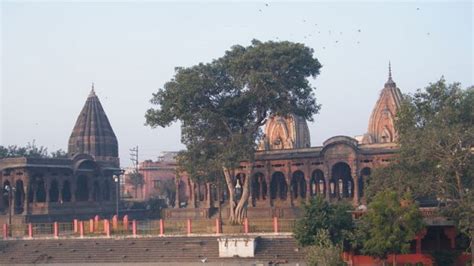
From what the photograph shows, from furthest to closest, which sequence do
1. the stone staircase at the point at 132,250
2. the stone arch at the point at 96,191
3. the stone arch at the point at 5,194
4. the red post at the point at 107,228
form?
the stone arch at the point at 96,191 < the stone arch at the point at 5,194 < the red post at the point at 107,228 < the stone staircase at the point at 132,250

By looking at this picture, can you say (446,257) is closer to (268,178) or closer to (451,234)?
(451,234)

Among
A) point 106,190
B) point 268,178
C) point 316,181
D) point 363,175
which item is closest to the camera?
point 363,175

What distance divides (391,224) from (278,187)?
24.7 meters

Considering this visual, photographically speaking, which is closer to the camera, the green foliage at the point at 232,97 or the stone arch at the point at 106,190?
the green foliage at the point at 232,97

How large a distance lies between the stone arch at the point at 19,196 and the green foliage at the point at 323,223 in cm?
2906

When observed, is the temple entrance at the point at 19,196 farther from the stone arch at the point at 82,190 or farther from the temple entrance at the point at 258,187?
the temple entrance at the point at 258,187

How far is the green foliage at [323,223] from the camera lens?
30656 mm

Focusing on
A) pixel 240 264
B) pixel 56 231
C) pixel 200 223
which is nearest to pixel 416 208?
pixel 240 264

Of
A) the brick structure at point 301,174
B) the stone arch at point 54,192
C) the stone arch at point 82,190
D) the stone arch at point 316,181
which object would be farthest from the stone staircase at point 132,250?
the stone arch at point 82,190

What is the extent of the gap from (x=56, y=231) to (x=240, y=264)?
1201cm

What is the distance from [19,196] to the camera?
55.5 m

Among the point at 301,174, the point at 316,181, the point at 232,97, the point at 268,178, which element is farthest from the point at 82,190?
the point at 232,97

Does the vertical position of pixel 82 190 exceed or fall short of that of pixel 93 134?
it falls short

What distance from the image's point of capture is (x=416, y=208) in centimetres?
2931
